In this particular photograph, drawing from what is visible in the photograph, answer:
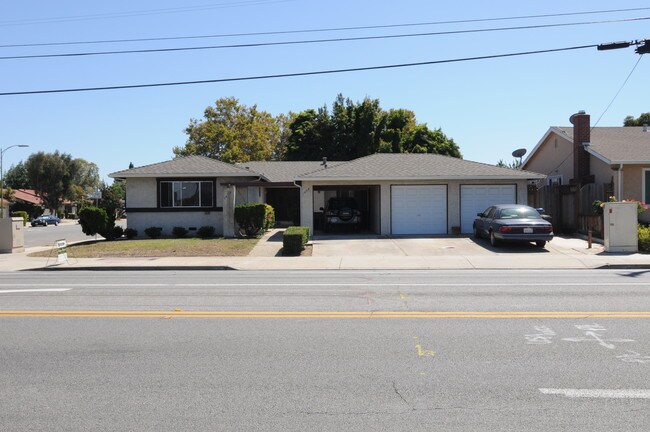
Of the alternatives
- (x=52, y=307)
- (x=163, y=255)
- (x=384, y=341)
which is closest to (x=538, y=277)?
(x=384, y=341)

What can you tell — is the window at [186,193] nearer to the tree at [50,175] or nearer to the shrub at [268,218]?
the shrub at [268,218]

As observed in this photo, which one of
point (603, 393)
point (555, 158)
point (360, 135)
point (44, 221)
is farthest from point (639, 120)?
point (44, 221)

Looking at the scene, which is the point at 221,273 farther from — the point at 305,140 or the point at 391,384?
the point at 305,140

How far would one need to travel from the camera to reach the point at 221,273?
16125 mm

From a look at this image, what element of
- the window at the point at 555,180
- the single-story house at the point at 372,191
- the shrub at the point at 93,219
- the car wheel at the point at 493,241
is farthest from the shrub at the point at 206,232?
the window at the point at 555,180

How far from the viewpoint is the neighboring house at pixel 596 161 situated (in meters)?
24.1

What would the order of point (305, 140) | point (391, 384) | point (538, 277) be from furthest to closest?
1. point (305, 140)
2. point (538, 277)
3. point (391, 384)

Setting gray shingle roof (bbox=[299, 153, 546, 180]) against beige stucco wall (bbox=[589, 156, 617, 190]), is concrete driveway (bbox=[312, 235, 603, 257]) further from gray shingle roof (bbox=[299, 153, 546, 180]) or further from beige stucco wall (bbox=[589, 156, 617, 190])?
beige stucco wall (bbox=[589, 156, 617, 190])

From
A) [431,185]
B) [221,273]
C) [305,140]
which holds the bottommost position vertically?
[221,273]

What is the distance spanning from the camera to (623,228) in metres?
19.4

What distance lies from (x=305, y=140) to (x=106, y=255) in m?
33.0

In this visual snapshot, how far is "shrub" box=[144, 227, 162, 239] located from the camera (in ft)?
88.7

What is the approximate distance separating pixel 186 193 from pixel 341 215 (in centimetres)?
740

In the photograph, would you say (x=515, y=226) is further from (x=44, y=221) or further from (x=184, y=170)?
(x=44, y=221)
